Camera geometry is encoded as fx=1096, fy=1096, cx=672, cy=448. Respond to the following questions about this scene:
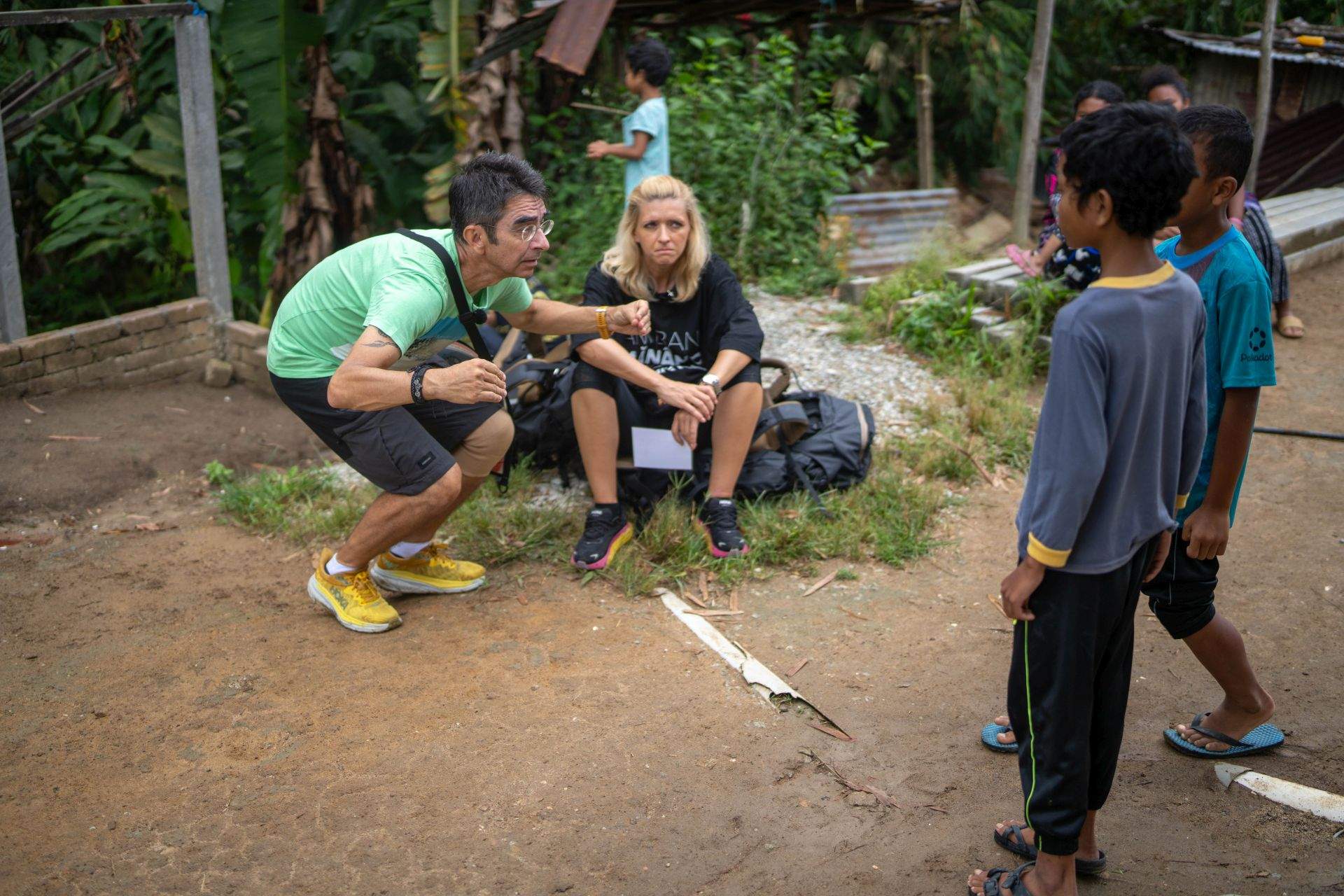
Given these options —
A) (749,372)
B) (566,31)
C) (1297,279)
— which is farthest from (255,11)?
(1297,279)

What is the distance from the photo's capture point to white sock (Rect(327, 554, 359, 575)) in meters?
4.15

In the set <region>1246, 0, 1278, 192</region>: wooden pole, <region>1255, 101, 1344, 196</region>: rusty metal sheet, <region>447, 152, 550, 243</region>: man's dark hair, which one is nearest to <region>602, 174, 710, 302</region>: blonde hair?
<region>447, 152, 550, 243</region>: man's dark hair

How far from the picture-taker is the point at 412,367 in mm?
3871

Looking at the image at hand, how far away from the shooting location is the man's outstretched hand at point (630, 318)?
4188 mm

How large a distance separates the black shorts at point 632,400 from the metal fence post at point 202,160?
127 inches

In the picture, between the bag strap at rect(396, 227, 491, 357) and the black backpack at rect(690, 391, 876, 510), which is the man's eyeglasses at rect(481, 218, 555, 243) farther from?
the black backpack at rect(690, 391, 876, 510)

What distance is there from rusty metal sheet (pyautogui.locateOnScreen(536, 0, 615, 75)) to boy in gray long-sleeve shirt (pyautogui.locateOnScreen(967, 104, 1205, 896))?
5.33 metres

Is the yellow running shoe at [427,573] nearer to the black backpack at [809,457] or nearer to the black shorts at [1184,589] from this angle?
the black backpack at [809,457]

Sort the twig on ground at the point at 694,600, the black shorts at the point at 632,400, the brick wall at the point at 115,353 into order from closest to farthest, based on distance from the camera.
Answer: the twig on ground at the point at 694,600, the black shorts at the point at 632,400, the brick wall at the point at 115,353

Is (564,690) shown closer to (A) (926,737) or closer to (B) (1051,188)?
(A) (926,737)

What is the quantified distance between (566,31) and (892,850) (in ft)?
19.8

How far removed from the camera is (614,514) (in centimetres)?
479

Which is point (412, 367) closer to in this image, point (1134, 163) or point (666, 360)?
point (666, 360)

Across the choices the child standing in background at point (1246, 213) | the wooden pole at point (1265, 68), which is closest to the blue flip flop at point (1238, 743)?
the child standing in background at point (1246, 213)
